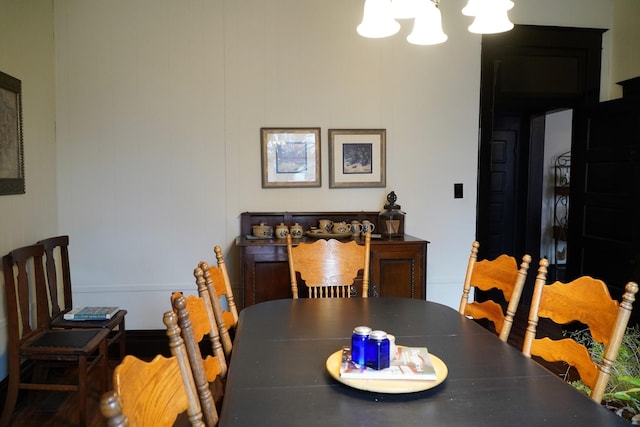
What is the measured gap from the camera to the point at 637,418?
1.55m

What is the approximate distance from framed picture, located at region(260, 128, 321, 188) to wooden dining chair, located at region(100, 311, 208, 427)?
8.48 feet

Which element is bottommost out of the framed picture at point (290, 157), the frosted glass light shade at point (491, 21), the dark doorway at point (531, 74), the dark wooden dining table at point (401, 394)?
the dark wooden dining table at point (401, 394)

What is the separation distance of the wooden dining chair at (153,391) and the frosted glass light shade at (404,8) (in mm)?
1279

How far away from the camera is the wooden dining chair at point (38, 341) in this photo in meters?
2.43

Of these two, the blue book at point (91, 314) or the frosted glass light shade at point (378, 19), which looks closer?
the frosted glass light shade at point (378, 19)

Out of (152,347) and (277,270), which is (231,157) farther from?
(152,347)

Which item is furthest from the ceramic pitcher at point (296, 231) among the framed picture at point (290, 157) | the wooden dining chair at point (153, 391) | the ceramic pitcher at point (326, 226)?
the wooden dining chair at point (153, 391)

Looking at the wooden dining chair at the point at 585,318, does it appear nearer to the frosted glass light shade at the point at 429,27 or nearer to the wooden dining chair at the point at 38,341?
the frosted glass light shade at the point at 429,27

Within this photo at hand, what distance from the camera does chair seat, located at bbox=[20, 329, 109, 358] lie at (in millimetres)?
2432

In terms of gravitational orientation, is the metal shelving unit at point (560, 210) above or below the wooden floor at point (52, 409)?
above

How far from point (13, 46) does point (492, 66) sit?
11.2 feet

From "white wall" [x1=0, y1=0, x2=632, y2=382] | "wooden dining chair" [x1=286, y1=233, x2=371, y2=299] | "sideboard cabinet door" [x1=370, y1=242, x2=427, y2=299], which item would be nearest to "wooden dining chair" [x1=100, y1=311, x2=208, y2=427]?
"wooden dining chair" [x1=286, y1=233, x2=371, y2=299]

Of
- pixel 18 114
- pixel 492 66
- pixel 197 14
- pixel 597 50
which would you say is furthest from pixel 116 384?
pixel 597 50

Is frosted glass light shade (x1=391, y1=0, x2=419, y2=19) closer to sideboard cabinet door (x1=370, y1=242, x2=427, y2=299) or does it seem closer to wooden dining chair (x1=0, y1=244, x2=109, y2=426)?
sideboard cabinet door (x1=370, y1=242, x2=427, y2=299)
